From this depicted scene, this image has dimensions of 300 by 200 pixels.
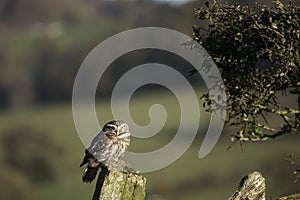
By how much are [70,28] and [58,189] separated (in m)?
84.0

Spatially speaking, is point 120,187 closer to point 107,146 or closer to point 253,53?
point 253,53

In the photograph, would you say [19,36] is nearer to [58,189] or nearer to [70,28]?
[70,28]

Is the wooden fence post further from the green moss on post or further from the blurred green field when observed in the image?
the blurred green field

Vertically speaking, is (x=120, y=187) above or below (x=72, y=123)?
below

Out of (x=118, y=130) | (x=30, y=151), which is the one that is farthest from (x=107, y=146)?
(x=30, y=151)

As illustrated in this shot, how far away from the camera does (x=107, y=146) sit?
48.5ft

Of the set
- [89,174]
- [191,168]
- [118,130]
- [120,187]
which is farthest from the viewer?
[191,168]

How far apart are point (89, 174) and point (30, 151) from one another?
7608cm

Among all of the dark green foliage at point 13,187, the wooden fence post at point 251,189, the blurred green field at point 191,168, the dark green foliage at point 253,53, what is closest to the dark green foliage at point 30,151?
the blurred green field at point 191,168

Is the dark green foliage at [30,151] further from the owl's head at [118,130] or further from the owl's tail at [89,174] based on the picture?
the owl's tail at [89,174]

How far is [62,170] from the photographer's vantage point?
3076 inches

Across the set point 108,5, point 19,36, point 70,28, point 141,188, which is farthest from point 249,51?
point 108,5

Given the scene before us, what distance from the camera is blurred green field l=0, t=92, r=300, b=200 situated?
59.8m

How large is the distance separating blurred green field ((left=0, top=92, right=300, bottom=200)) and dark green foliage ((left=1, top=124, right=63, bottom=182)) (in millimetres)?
952
